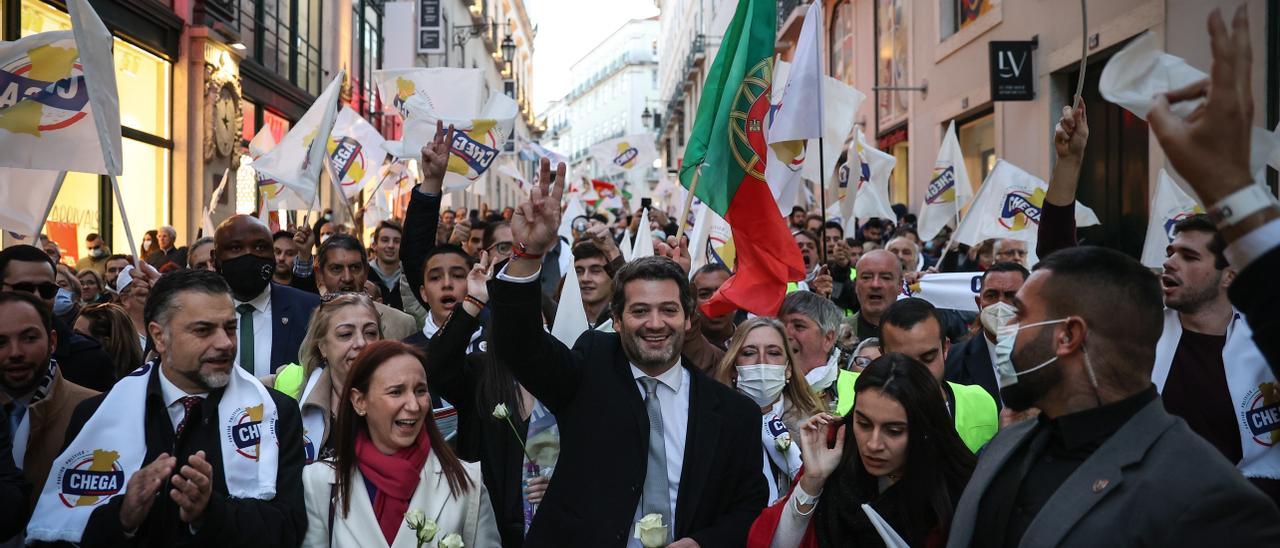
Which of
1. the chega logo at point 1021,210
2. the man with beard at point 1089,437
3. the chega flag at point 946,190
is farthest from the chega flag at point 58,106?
the chega flag at point 946,190

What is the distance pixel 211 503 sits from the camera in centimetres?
358

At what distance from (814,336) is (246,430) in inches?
124

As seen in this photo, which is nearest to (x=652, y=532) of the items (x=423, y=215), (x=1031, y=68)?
(x=423, y=215)

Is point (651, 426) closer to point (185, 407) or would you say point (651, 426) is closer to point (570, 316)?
point (185, 407)

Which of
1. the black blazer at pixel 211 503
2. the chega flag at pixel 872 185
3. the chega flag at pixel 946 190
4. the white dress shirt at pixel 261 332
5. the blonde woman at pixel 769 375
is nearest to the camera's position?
the black blazer at pixel 211 503

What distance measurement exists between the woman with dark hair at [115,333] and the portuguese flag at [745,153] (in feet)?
10.4

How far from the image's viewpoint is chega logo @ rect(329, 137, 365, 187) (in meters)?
14.0

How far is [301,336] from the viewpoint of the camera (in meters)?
6.12

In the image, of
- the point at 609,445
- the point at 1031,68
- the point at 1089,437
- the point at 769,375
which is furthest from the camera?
the point at 1031,68

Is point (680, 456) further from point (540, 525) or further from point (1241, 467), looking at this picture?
point (1241, 467)

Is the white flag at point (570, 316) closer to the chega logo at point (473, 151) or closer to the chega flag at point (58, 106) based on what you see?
the chega flag at point (58, 106)

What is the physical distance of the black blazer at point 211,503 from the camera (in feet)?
11.9

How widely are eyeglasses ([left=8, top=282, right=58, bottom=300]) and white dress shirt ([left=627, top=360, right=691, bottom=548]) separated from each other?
10.8ft

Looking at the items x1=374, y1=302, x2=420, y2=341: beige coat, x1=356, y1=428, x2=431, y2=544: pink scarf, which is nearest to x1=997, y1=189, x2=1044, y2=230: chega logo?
x1=374, y1=302, x2=420, y2=341: beige coat
